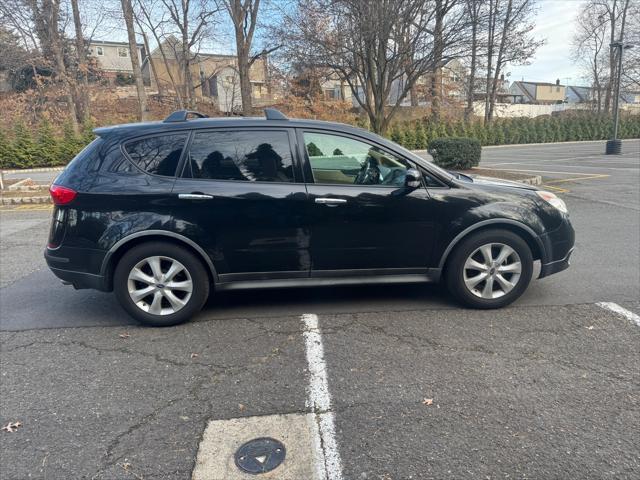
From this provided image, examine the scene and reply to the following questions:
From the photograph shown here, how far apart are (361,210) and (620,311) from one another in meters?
2.54

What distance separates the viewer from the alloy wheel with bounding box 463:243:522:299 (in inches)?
157

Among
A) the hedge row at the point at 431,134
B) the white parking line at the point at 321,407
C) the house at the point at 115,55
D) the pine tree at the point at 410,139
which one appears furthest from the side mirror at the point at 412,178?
the house at the point at 115,55

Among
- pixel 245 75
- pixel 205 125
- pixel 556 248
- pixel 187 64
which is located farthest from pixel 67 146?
pixel 556 248

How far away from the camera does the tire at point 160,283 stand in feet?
12.1

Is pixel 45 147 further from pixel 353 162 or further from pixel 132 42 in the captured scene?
pixel 353 162

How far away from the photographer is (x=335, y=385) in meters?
2.91

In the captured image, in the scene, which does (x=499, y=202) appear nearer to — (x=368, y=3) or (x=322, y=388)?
(x=322, y=388)

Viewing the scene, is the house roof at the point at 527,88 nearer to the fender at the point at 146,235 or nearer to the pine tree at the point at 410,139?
the pine tree at the point at 410,139

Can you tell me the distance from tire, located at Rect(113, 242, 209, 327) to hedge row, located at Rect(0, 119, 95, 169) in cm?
2186

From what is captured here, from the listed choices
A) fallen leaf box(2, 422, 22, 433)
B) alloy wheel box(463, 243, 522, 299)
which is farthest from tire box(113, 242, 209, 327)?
alloy wheel box(463, 243, 522, 299)

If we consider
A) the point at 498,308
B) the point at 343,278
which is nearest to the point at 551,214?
the point at 498,308

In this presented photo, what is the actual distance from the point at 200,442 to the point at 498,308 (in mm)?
2923

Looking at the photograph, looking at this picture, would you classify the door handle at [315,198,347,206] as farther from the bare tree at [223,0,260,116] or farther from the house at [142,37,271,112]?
→ the house at [142,37,271,112]

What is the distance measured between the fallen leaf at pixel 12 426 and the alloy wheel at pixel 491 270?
137 inches
